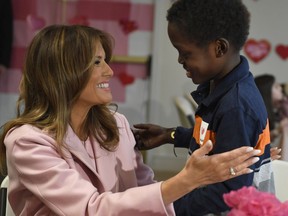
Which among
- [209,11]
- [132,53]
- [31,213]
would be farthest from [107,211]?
[132,53]

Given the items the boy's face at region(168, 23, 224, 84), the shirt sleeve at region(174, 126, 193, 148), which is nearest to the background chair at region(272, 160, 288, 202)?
the shirt sleeve at region(174, 126, 193, 148)

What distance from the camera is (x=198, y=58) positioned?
1.32m

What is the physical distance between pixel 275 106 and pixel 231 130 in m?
2.34

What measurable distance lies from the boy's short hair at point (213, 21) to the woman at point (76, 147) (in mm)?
277

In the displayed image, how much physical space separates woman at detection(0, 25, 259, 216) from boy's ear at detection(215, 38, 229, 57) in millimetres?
343

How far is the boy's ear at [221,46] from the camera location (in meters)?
1.31

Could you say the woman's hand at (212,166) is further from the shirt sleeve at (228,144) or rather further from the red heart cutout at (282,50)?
the red heart cutout at (282,50)

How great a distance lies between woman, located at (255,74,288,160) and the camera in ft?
10.8

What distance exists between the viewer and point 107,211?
3.95 ft

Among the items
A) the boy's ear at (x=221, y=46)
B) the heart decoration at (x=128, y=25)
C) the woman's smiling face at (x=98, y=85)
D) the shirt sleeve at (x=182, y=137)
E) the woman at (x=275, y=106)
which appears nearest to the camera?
the boy's ear at (x=221, y=46)

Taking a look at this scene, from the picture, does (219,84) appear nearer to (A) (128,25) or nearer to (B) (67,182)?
(B) (67,182)

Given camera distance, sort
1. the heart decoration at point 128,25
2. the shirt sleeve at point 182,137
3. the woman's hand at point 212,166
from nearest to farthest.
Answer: the woman's hand at point 212,166
the shirt sleeve at point 182,137
the heart decoration at point 128,25

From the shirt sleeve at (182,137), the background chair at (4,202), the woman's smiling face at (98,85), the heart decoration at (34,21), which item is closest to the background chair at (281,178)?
the shirt sleeve at (182,137)

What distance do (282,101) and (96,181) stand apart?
227cm
